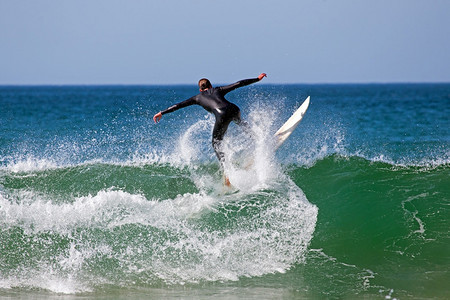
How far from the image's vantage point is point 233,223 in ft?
22.8

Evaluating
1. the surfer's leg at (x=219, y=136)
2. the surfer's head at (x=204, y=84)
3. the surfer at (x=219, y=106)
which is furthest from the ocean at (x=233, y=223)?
the surfer's head at (x=204, y=84)

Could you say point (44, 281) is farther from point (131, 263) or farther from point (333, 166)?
point (333, 166)

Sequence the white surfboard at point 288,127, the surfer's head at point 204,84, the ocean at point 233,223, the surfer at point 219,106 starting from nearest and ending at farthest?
the ocean at point 233,223
the surfer at point 219,106
the surfer's head at point 204,84
the white surfboard at point 288,127

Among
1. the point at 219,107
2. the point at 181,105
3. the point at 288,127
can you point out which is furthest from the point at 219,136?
the point at 288,127

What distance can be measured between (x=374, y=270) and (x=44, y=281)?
386cm

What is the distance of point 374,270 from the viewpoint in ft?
20.6

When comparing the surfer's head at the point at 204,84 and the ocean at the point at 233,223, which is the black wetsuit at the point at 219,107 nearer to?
the surfer's head at the point at 204,84

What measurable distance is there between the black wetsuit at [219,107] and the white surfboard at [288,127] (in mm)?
1046

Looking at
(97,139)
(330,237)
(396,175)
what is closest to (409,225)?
(330,237)

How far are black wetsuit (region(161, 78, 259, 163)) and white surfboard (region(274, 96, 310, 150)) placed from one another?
1.05m

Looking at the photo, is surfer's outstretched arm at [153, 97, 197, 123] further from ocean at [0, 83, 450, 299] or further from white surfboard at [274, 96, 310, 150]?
white surfboard at [274, 96, 310, 150]

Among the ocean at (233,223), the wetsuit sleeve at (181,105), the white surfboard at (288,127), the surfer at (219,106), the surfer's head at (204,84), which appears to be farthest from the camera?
the white surfboard at (288,127)

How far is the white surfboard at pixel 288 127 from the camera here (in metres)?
9.20

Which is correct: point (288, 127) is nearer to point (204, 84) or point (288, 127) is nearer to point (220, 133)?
point (220, 133)
